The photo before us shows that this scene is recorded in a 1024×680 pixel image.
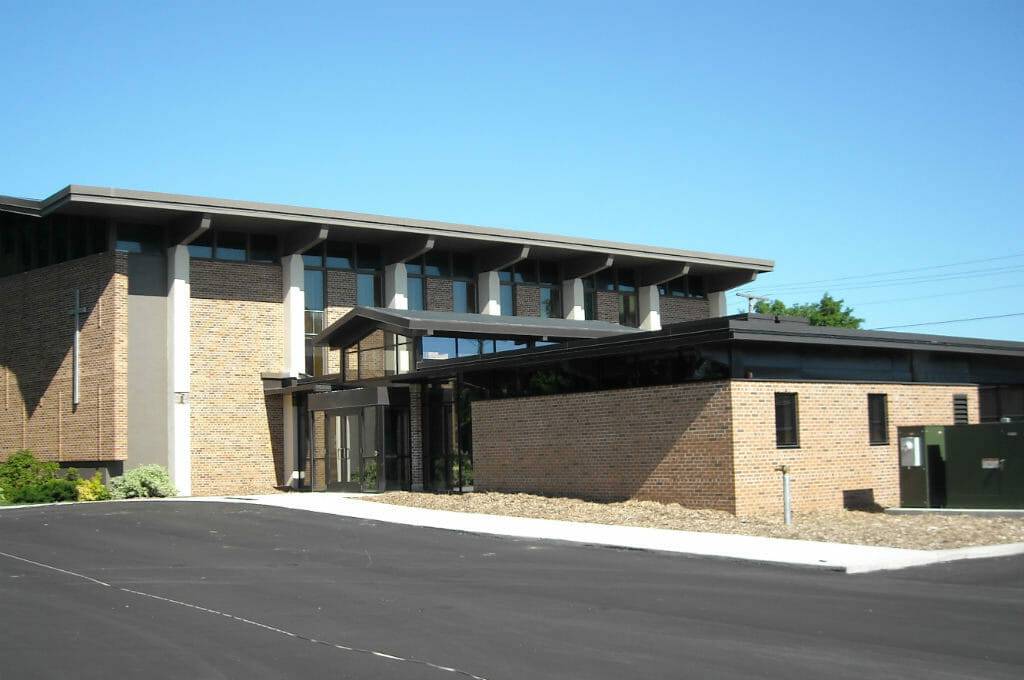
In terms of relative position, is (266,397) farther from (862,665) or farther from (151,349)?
(862,665)

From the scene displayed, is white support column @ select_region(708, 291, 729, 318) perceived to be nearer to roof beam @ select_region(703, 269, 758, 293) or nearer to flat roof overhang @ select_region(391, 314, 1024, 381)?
roof beam @ select_region(703, 269, 758, 293)

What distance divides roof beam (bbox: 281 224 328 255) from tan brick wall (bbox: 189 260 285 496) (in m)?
0.84

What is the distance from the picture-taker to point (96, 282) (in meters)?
34.3

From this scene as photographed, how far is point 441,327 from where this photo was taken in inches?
1170

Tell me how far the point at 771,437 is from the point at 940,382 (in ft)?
21.2

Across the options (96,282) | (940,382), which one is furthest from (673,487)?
(96,282)

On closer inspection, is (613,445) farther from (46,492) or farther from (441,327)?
(46,492)

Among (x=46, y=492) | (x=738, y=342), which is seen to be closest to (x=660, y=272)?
(x=738, y=342)

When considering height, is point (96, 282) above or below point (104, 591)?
above

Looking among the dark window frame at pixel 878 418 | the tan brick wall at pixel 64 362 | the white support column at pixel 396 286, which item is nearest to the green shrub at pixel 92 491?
the tan brick wall at pixel 64 362

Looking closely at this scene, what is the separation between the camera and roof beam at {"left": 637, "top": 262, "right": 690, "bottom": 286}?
148ft

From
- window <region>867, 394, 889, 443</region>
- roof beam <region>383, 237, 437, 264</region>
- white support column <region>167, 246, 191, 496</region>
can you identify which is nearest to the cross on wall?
white support column <region>167, 246, 191, 496</region>

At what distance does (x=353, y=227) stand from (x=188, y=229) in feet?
17.9

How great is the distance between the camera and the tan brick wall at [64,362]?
33812 millimetres
